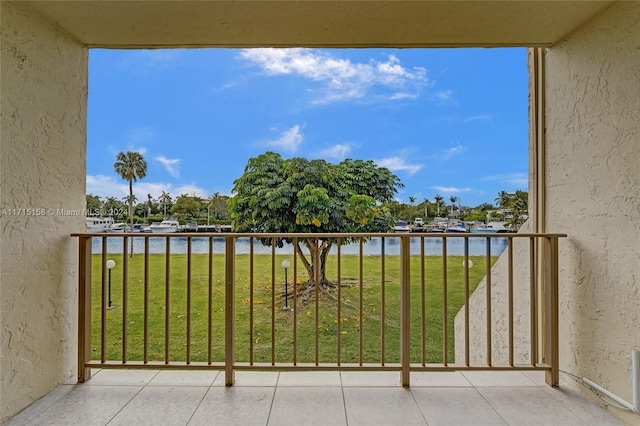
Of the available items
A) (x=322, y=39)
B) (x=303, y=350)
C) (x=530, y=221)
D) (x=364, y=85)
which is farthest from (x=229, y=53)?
(x=303, y=350)

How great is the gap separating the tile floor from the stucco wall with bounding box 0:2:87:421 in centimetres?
20

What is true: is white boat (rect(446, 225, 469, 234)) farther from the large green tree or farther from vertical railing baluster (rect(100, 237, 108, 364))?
vertical railing baluster (rect(100, 237, 108, 364))

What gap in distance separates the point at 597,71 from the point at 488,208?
1.01m

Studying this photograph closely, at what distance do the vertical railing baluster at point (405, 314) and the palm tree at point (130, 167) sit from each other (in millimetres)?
1989

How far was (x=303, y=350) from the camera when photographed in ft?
10.00

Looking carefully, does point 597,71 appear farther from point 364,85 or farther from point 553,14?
point 364,85

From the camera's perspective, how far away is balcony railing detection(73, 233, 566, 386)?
189cm

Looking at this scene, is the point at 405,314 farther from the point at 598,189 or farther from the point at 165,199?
the point at 165,199

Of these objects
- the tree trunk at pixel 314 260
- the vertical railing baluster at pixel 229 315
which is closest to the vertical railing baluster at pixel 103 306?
the vertical railing baluster at pixel 229 315

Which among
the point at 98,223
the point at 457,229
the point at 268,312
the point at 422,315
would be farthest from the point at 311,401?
the point at 98,223

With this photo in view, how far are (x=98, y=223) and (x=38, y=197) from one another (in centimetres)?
47

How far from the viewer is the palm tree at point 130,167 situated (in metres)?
2.28


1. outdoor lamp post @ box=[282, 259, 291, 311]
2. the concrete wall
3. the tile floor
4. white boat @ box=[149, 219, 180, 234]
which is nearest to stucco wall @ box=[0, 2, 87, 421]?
the tile floor

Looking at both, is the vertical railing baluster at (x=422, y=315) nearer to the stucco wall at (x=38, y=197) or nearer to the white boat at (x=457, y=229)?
the white boat at (x=457, y=229)
